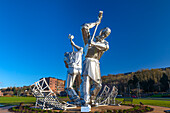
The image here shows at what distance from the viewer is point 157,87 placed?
48.4 meters

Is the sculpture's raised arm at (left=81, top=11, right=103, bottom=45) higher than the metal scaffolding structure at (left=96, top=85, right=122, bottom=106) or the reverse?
higher

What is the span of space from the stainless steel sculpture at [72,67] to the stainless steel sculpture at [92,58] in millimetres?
1372

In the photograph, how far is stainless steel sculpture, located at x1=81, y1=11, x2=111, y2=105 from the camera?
10664 mm

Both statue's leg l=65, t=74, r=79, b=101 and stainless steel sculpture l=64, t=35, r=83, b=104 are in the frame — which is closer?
statue's leg l=65, t=74, r=79, b=101

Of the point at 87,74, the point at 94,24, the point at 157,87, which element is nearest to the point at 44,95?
the point at 87,74

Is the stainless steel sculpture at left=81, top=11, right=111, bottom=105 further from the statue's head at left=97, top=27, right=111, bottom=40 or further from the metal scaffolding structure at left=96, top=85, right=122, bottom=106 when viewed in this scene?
the metal scaffolding structure at left=96, top=85, right=122, bottom=106

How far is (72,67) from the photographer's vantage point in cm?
1238

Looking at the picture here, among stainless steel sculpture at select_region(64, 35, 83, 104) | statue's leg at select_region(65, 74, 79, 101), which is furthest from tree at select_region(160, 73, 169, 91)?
statue's leg at select_region(65, 74, 79, 101)

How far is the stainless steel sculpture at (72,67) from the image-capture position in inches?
463

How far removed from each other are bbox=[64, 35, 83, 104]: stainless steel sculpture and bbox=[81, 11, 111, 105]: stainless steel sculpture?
4.50 ft

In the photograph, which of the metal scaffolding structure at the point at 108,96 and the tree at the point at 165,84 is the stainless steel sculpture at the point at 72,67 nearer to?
the metal scaffolding structure at the point at 108,96

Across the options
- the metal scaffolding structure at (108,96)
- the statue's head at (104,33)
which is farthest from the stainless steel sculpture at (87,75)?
the metal scaffolding structure at (108,96)

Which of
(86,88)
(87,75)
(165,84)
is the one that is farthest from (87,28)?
(165,84)

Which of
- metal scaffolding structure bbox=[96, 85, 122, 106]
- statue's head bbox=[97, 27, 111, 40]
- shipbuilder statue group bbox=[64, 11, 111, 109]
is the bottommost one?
metal scaffolding structure bbox=[96, 85, 122, 106]
